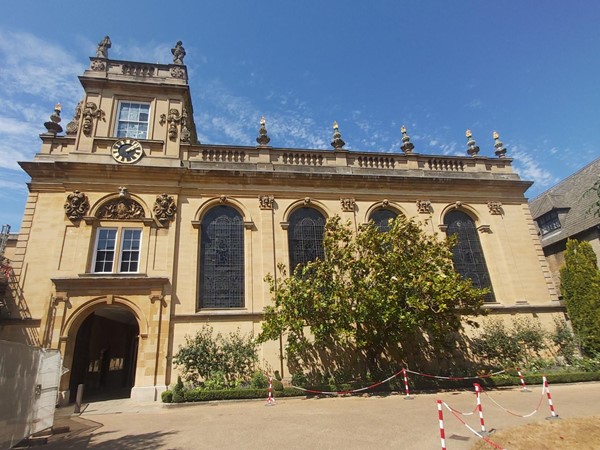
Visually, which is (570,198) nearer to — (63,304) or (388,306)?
(388,306)

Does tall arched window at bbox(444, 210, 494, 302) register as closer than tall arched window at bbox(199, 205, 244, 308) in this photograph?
No

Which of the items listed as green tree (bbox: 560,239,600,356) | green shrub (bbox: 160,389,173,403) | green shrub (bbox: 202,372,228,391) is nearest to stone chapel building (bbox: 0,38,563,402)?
green tree (bbox: 560,239,600,356)

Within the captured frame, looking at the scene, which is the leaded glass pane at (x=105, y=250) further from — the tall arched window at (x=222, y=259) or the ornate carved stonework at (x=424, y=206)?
the ornate carved stonework at (x=424, y=206)

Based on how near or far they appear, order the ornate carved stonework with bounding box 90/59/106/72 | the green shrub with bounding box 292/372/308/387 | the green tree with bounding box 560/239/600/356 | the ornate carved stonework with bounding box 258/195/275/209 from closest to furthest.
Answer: the green shrub with bounding box 292/372/308/387 → the green tree with bounding box 560/239/600/356 → the ornate carved stonework with bounding box 258/195/275/209 → the ornate carved stonework with bounding box 90/59/106/72

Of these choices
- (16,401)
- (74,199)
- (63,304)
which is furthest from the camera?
(74,199)

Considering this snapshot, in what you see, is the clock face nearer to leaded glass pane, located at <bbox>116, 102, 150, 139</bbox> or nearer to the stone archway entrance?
leaded glass pane, located at <bbox>116, 102, 150, 139</bbox>

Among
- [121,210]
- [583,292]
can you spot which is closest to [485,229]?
[583,292]

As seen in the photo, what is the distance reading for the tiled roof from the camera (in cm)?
2273

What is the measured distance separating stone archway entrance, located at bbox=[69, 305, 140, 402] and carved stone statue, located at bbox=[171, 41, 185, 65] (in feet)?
48.1

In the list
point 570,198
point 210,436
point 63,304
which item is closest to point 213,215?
point 63,304

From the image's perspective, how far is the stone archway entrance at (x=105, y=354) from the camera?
16766mm

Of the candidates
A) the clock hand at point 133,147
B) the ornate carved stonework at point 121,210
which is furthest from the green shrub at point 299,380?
the clock hand at point 133,147

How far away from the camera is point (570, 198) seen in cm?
2567

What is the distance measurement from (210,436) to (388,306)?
26.3 ft
